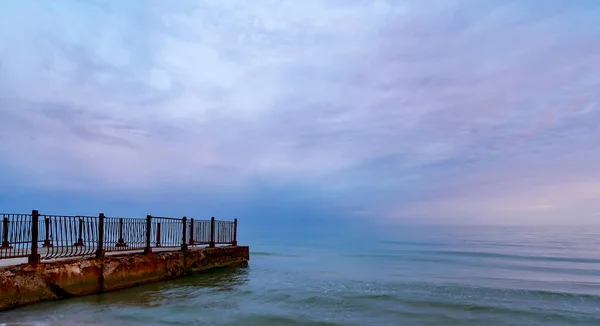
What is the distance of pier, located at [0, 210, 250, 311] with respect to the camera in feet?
39.5

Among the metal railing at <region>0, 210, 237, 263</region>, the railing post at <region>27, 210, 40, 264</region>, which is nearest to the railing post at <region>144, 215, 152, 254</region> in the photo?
the metal railing at <region>0, 210, 237, 263</region>

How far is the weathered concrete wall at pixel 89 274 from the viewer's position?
11.5 metres

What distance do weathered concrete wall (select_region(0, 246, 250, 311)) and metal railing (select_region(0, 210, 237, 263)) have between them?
44 centimetres

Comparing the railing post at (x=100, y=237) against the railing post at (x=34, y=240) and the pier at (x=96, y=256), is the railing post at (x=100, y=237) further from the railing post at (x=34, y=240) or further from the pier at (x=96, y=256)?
the railing post at (x=34, y=240)

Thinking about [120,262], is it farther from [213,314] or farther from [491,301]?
[491,301]

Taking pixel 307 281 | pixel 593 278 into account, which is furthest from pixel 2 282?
pixel 593 278

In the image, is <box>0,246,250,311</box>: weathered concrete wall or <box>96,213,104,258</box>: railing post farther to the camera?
<box>96,213,104,258</box>: railing post

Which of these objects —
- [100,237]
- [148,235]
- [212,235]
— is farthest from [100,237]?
[212,235]

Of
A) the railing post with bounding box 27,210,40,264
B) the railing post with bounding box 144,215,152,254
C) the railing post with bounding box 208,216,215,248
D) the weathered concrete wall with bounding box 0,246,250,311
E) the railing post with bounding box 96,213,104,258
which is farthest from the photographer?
the railing post with bounding box 208,216,215,248

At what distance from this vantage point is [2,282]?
36.5 ft

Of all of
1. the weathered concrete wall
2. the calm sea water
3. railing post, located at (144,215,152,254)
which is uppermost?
railing post, located at (144,215,152,254)

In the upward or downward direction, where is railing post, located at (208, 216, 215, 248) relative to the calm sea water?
upward

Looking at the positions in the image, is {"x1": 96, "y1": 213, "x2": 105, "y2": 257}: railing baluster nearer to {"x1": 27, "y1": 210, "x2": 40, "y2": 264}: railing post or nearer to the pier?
the pier

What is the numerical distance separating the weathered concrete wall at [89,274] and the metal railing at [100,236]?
1.43 ft
